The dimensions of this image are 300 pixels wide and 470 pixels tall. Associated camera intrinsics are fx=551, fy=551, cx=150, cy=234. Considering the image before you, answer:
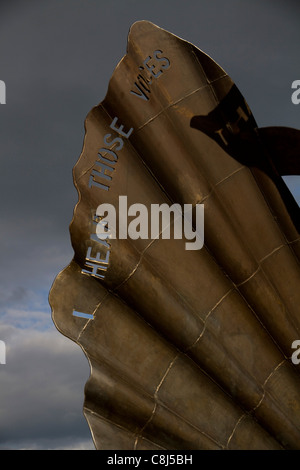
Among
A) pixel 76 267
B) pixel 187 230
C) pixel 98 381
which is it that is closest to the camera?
pixel 98 381

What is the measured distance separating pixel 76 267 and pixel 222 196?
1.13 m

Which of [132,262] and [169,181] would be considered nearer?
[132,262]

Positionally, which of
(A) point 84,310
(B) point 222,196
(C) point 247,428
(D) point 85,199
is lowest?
(C) point 247,428

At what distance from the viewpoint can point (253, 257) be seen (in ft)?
12.5

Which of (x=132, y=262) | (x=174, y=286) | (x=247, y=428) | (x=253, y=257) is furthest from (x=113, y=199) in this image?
(x=247, y=428)

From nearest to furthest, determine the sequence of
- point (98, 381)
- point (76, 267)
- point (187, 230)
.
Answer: point (98, 381) → point (76, 267) → point (187, 230)

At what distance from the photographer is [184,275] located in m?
3.64

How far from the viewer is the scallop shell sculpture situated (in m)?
3.35

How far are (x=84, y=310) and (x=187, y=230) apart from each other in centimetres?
88

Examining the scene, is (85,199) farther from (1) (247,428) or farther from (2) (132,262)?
(1) (247,428)

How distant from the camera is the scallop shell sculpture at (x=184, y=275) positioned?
3352 millimetres

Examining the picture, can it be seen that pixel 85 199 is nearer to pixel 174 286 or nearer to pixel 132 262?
pixel 132 262

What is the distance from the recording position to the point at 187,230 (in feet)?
12.2

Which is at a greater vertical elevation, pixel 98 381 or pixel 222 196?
pixel 222 196
